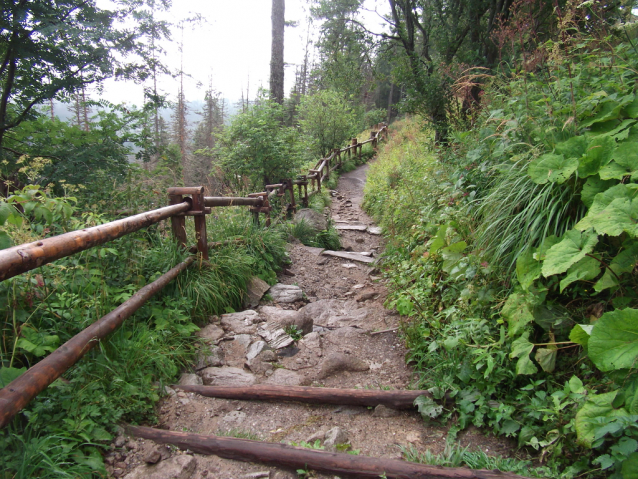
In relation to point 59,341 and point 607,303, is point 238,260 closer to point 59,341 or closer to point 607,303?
point 59,341

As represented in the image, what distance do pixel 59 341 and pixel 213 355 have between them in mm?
1233

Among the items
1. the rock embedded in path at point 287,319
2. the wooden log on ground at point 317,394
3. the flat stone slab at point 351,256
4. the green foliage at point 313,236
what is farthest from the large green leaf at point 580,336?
the green foliage at point 313,236


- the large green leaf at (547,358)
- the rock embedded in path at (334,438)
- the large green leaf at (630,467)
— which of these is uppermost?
the large green leaf at (547,358)

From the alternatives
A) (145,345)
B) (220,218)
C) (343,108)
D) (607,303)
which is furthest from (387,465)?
(343,108)

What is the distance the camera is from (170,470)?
1.86 meters

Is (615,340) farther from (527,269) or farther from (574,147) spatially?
(574,147)

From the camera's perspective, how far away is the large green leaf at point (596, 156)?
2420mm

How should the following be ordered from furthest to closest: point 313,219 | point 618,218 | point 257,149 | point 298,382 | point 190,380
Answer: point 257,149, point 313,219, point 298,382, point 190,380, point 618,218

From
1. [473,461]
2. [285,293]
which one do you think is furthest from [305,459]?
[285,293]

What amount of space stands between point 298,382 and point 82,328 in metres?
1.63

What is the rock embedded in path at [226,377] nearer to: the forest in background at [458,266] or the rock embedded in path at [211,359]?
the rock embedded in path at [211,359]

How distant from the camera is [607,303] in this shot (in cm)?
222

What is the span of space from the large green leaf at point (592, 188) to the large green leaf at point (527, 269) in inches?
20.0

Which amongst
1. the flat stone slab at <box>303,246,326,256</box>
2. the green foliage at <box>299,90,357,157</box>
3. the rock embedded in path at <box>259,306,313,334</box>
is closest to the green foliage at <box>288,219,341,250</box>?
the flat stone slab at <box>303,246,326,256</box>
